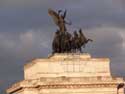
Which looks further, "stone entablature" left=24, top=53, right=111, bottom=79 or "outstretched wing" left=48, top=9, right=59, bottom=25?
"outstretched wing" left=48, top=9, right=59, bottom=25

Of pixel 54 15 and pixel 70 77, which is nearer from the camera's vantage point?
pixel 70 77

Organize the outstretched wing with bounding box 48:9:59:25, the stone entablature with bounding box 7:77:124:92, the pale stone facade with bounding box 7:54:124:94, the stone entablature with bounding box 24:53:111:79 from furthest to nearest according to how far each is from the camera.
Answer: the outstretched wing with bounding box 48:9:59:25, the stone entablature with bounding box 24:53:111:79, the pale stone facade with bounding box 7:54:124:94, the stone entablature with bounding box 7:77:124:92

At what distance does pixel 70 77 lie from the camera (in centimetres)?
6391

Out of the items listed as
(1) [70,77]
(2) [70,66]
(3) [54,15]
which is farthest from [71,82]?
(3) [54,15]

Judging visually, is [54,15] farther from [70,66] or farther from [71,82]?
[71,82]

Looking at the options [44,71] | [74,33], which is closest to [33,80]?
[44,71]

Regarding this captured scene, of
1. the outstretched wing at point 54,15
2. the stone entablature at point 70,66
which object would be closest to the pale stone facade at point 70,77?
the stone entablature at point 70,66

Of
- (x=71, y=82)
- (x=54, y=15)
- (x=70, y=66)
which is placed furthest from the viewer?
(x=54, y=15)

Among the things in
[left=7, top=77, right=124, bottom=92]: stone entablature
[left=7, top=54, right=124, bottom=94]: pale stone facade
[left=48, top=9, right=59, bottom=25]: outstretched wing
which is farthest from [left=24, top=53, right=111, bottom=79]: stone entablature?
[left=48, top=9, right=59, bottom=25]: outstretched wing

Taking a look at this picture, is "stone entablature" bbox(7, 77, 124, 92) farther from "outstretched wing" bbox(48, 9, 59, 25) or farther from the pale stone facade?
"outstretched wing" bbox(48, 9, 59, 25)

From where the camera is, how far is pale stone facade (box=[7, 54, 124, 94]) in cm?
6303

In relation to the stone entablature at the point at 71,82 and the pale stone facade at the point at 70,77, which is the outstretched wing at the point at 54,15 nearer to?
the pale stone facade at the point at 70,77

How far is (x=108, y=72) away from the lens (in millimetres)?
65188

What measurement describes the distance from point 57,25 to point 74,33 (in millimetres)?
1911
